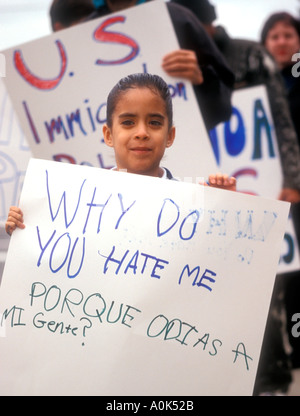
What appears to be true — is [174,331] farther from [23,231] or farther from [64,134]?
[64,134]

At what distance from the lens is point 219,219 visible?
144cm

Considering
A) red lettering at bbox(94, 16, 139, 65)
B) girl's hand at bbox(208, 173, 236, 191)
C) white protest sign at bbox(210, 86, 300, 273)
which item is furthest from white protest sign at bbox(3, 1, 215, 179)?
white protest sign at bbox(210, 86, 300, 273)

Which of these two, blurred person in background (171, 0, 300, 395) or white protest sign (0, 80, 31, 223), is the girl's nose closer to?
white protest sign (0, 80, 31, 223)

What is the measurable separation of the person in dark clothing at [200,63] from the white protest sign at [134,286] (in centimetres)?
63

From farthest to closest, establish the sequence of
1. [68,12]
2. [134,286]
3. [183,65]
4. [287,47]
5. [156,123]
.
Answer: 1. [287,47]
2. [68,12]
3. [183,65]
4. [156,123]
5. [134,286]

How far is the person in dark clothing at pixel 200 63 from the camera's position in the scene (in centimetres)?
199

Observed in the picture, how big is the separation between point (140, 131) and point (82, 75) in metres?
0.56

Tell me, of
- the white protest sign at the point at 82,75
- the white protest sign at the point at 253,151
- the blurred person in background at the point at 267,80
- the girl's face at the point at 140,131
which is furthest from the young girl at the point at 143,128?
the white protest sign at the point at 253,151

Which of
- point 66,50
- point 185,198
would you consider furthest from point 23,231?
point 66,50

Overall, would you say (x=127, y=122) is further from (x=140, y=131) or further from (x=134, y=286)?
(x=134, y=286)

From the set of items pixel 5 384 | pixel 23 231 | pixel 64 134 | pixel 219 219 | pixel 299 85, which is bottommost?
pixel 5 384

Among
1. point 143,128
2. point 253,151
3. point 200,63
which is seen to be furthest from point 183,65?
point 253,151

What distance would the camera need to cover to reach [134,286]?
1422 millimetres
